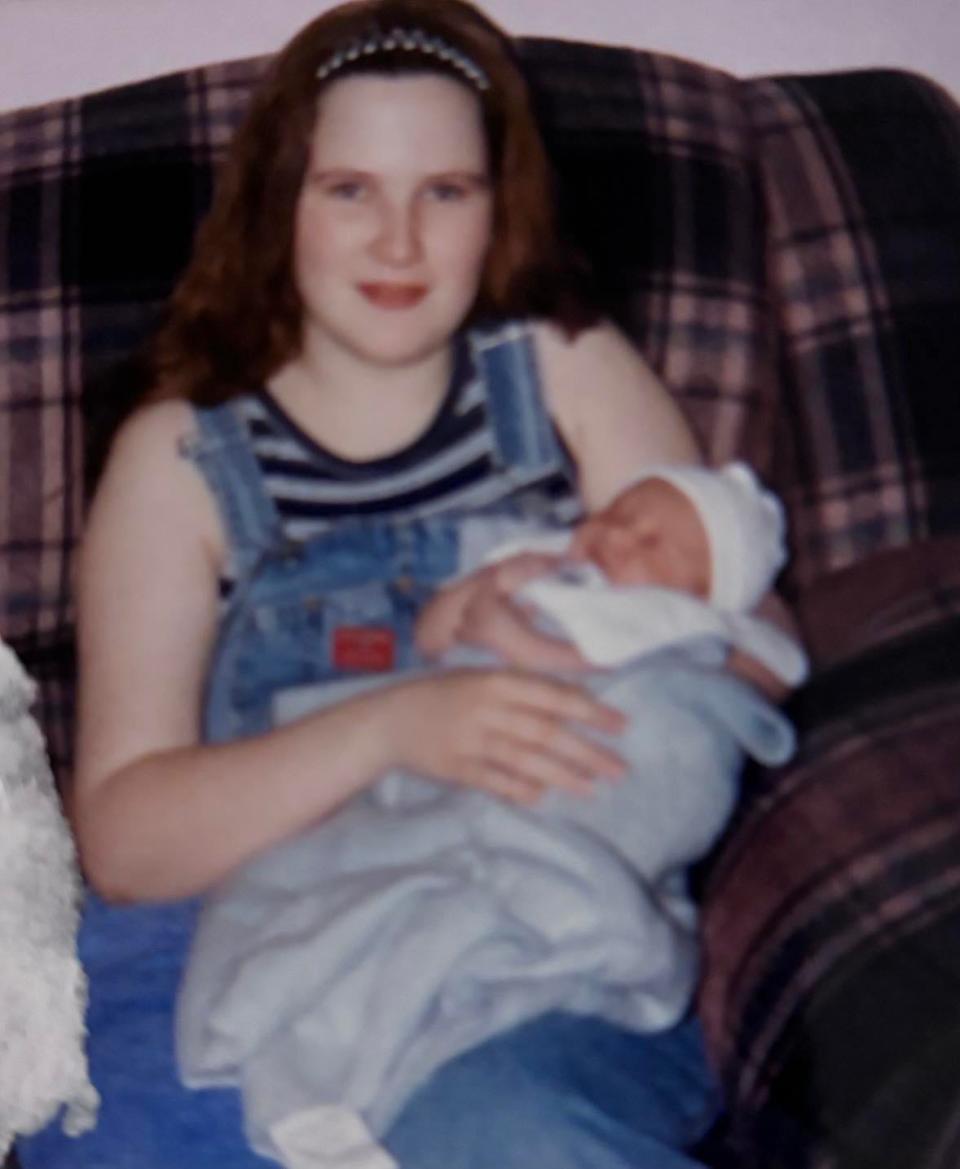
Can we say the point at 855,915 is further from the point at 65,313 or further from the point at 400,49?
the point at 65,313

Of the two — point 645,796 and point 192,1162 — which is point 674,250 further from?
point 192,1162

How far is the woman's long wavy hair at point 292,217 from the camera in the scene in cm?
129

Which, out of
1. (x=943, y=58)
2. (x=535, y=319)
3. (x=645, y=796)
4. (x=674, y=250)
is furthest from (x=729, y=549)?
(x=943, y=58)

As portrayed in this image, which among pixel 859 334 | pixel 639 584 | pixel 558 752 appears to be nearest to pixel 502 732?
pixel 558 752

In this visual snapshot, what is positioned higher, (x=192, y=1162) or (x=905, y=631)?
(x=905, y=631)

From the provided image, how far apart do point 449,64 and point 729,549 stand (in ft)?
1.46

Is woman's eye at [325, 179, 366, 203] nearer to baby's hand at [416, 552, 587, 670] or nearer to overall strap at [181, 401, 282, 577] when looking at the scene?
overall strap at [181, 401, 282, 577]

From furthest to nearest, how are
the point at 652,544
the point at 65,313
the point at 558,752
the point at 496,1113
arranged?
the point at 65,313 < the point at 652,544 < the point at 558,752 < the point at 496,1113

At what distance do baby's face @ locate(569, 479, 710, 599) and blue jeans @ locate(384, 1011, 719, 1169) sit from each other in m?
0.33

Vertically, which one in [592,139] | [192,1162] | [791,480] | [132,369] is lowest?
[192,1162]

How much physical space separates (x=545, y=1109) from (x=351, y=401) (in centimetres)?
64

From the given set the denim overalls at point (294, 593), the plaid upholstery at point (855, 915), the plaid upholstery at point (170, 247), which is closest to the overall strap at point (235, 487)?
the denim overalls at point (294, 593)

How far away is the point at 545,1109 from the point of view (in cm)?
98

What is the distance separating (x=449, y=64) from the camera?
1.30 meters
